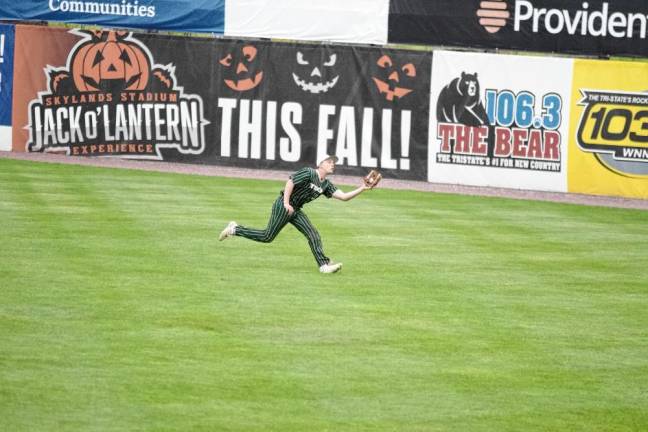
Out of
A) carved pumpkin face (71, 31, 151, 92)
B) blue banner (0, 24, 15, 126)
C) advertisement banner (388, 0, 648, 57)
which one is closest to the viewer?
advertisement banner (388, 0, 648, 57)

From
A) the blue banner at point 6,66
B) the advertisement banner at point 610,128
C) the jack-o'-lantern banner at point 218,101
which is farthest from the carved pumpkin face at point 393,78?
the blue banner at point 6,66

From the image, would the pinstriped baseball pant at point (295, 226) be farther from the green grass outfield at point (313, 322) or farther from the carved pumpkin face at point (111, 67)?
the carved pumpkin face at point (111, 67)

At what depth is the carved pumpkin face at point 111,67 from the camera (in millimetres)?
26156

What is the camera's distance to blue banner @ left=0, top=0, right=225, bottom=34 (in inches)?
1048

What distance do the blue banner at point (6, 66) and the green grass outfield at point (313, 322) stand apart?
6.41 metres

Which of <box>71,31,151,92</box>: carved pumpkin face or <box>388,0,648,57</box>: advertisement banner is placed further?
<box>71,31,151,92</box>: carved pumpkin face

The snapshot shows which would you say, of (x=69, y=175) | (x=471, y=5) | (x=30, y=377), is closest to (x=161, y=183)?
(x=69, y=175)

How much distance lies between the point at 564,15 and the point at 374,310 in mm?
14160

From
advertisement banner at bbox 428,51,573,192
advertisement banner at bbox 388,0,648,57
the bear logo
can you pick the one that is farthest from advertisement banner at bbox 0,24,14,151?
the bear logo

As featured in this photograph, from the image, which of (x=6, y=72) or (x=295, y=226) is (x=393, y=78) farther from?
(x=295, y=226)

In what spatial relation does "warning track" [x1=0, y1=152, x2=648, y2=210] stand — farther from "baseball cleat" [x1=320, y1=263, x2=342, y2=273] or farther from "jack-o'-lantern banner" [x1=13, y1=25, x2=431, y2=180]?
"baseball cleat" [x1=320, y1=263, x2=342, y2=273]

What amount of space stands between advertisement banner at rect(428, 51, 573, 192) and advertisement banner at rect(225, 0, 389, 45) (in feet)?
5.83

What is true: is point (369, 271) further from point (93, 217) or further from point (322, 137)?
point (322, 137)

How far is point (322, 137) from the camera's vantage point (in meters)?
25.7
